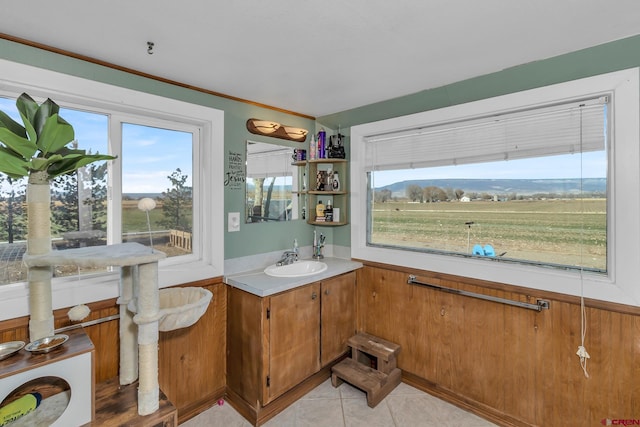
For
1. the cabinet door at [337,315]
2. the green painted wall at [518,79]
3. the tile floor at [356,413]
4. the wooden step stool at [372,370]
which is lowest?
the tile floor at [356,413]

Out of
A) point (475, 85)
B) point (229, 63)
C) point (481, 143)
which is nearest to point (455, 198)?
point (481, 143)

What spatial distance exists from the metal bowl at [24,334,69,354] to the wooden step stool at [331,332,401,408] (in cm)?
177

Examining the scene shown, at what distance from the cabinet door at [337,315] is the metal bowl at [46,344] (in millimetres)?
1542

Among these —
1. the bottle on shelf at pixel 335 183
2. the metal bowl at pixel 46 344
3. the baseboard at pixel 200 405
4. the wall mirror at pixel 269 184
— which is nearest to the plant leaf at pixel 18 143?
the metal bowl at pixel 46 344

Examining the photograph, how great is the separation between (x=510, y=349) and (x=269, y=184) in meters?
2.16

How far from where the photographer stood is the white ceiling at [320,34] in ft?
4.16

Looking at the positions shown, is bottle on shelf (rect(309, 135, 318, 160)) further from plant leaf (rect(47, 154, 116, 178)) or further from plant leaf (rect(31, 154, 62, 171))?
plant leaf (rect(31, 154, 62, 171))

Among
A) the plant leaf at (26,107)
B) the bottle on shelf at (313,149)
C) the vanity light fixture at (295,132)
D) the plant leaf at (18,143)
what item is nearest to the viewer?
the plant leaf at (18,143)

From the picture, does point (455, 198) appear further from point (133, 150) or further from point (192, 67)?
point (133, 150)

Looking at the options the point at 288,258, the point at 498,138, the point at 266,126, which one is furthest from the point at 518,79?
the point at 288,258

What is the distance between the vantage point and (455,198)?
228cm

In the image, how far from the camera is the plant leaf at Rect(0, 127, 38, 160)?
1.17m

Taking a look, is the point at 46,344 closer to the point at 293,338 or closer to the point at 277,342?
the point at 277,342

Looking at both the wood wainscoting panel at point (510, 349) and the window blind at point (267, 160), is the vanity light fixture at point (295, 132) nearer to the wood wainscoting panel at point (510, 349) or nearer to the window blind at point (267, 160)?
the window blind at point (267, 160)
